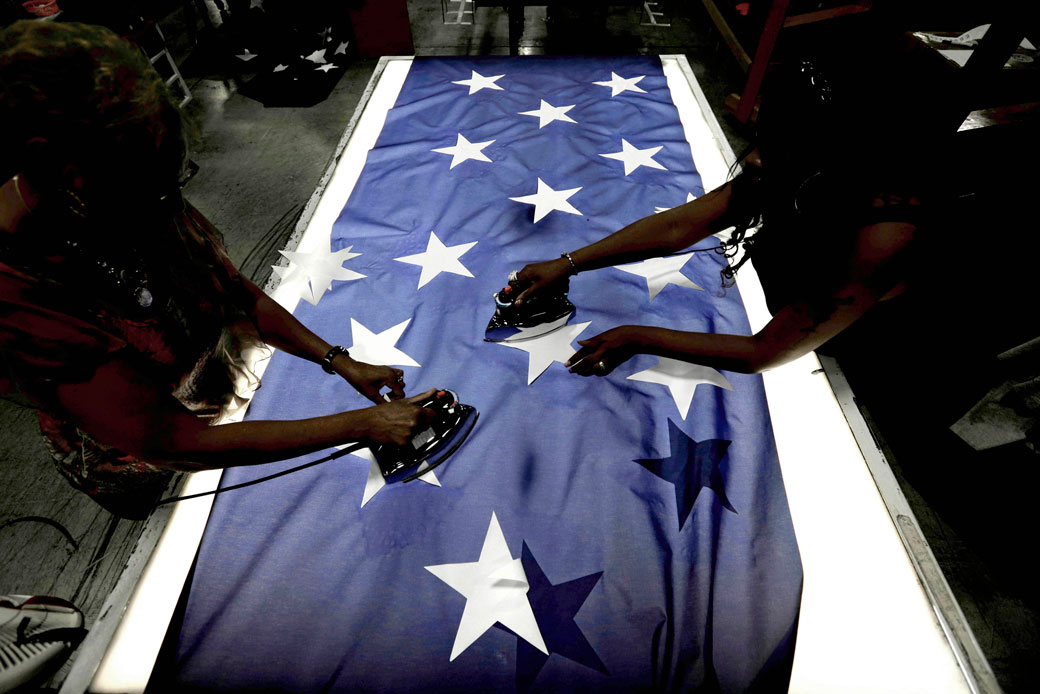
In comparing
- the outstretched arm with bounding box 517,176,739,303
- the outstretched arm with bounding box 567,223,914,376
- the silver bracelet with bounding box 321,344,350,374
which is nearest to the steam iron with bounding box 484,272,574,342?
the outstretched arm with bounding box 517,176,739,303

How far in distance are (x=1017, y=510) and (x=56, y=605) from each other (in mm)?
3258

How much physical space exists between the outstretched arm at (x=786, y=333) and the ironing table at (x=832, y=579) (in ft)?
1.47

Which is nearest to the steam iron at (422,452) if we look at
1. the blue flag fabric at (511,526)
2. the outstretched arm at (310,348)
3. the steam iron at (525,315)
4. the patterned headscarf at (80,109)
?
the blue flag fabric at (511,526)

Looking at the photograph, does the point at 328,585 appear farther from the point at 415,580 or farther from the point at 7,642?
the point at 7,642

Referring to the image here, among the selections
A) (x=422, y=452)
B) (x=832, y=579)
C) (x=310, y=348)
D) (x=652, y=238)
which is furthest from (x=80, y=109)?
(x=832, y=579)

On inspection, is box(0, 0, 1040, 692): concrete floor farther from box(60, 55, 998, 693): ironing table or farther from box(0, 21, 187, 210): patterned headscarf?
box(60, 55, 998, 693): ironing table

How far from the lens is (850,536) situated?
4.59ft

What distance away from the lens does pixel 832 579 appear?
1.33m

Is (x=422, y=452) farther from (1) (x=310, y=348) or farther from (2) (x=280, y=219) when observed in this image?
(2) (x=280, y=219)

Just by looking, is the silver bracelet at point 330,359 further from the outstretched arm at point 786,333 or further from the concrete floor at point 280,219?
the outstretched arm at point 786,333

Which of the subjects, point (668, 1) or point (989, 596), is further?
point (668, 1)

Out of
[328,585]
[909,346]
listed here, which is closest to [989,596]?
[909,346]

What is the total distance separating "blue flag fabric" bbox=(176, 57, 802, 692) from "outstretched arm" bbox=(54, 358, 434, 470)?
1.13ft

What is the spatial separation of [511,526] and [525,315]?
77 centimetres
